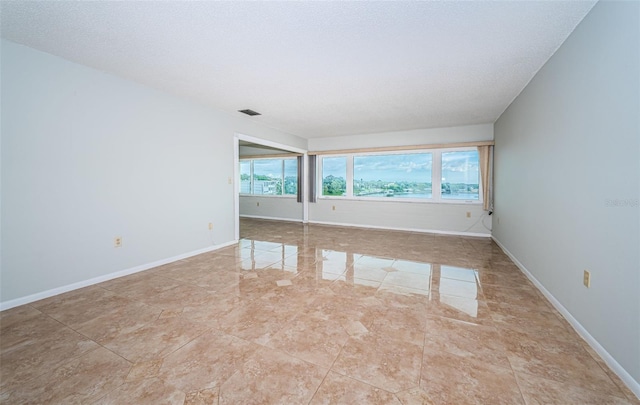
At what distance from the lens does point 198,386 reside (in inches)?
54.4

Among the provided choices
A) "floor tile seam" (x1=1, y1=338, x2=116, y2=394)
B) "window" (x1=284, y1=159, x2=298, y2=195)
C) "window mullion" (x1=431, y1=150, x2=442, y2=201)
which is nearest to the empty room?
"floor tile seam" (x1=1, y1=338, x2=116, y2=394)

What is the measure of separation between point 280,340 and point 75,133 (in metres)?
2.96

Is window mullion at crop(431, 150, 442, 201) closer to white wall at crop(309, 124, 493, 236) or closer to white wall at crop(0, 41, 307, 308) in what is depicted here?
white wall at crop(309, 124, 493, 236)

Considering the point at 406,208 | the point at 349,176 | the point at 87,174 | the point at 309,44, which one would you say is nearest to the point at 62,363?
the point at 87,174

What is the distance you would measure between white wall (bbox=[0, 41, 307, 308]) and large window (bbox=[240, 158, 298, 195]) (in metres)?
3.66

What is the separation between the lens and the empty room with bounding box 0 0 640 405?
145 centimetres

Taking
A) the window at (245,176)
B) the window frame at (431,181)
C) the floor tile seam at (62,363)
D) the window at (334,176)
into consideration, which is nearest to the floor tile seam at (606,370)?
the floor tile seam at (62,363)

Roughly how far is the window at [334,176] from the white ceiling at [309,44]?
3.16 metres

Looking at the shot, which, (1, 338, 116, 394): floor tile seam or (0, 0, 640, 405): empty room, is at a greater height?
(0, 0, 640, 405): empty room

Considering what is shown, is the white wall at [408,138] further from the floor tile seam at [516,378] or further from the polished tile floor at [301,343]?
the floor tile seam at [516,378]

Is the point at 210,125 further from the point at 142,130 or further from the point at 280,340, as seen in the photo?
the point at 280,340

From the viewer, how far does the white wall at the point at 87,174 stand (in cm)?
230

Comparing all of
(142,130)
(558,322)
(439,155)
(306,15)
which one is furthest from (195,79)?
(439,155)

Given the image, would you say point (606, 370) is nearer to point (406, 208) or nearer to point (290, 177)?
point (406, 208)
